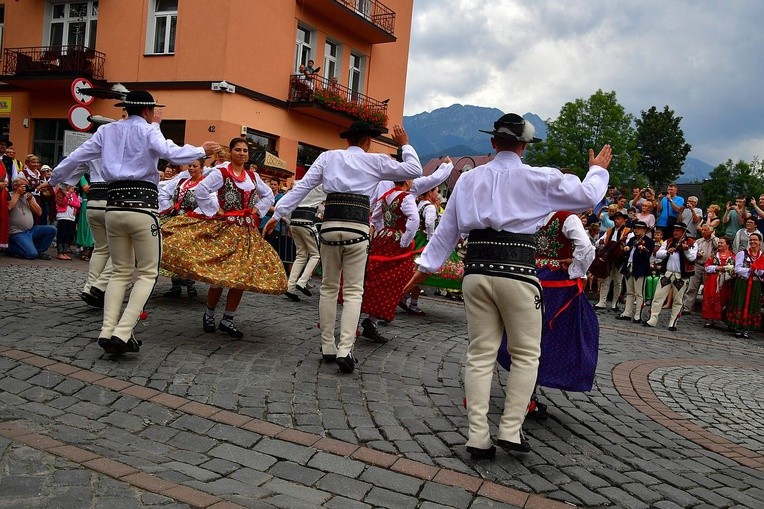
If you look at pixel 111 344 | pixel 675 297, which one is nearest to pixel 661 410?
pixel 111 344

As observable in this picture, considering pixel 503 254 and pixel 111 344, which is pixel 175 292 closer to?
pixel 111 344

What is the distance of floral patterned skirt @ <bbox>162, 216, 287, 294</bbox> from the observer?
22.1 ft

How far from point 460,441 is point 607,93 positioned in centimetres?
5969

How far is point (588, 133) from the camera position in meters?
59.0

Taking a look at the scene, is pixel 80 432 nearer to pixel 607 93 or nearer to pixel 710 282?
pixel 710 282

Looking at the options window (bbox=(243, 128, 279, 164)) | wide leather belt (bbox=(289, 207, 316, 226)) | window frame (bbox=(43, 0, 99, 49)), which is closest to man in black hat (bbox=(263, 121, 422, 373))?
wide leather belt (bbox=(289, 207, 316, 226))

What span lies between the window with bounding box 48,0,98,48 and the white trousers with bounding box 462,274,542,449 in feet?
75.0

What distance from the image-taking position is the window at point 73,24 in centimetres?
2367

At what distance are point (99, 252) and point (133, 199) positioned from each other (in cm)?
251

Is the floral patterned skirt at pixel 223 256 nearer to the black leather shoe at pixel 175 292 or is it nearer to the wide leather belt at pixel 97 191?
the wide leather belt at pixel 97 191

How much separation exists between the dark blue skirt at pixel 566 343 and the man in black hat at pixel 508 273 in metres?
0.91

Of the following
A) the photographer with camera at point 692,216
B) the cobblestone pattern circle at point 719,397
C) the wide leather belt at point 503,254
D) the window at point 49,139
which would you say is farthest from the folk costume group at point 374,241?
the window at point 49,139

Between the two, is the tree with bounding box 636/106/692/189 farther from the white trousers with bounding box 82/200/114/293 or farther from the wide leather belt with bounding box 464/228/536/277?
the wide leather belt with bounding box 464/228/536/277

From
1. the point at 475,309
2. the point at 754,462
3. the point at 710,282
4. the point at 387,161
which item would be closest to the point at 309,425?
the point at 475,309
